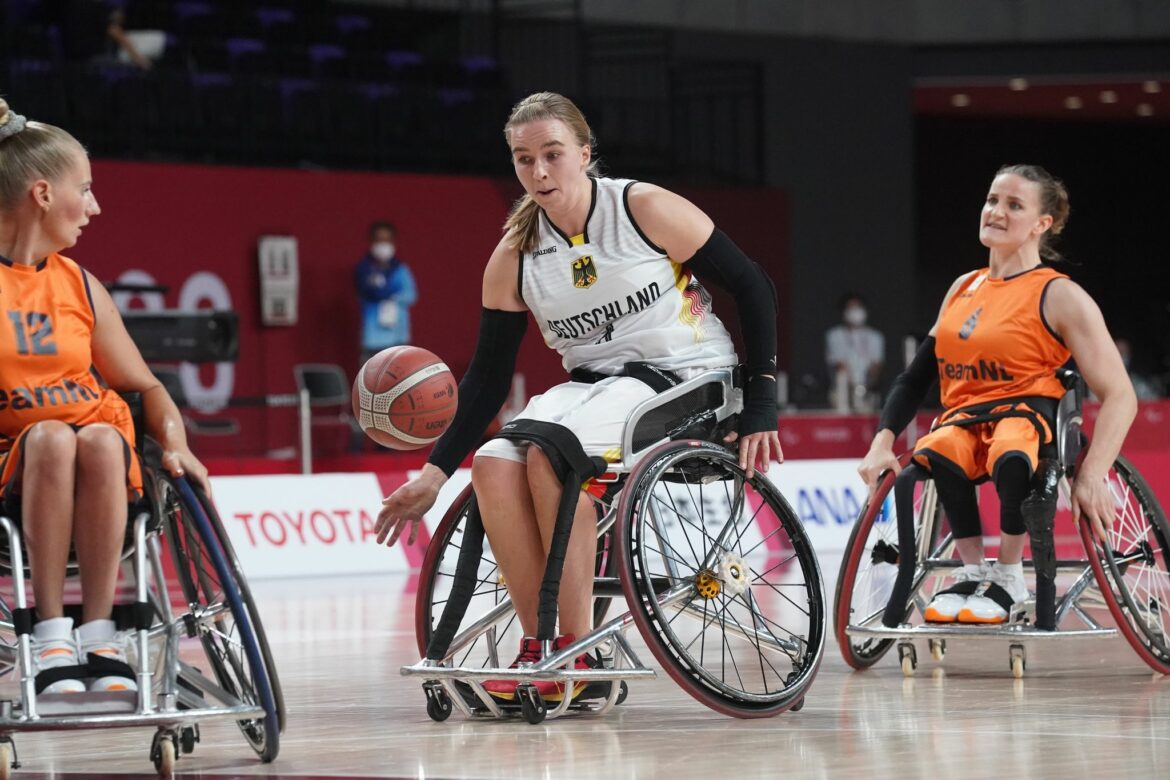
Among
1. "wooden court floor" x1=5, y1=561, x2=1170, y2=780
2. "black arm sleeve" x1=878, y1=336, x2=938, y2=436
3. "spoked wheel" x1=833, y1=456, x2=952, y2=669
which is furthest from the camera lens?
"black arm sleeve" x1=878, y1=336, x2=938, y2=436

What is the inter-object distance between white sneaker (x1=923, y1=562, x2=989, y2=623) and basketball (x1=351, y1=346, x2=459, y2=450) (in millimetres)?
1343

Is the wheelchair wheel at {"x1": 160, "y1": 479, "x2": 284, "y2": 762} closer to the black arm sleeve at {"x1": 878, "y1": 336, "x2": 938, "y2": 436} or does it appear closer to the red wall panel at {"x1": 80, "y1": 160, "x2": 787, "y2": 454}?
the black arm sleeve at {"x1": 878, "y1": 336, "x2": 938, "y2": 436}

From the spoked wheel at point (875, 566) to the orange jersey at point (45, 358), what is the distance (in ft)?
6.72

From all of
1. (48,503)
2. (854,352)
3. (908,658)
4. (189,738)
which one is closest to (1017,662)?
(908,658)

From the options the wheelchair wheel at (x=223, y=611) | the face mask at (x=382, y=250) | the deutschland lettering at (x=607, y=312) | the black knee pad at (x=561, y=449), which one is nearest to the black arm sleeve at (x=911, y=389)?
the deutschland lettering at (x=607, y=312)

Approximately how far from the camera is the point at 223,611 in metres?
3.25

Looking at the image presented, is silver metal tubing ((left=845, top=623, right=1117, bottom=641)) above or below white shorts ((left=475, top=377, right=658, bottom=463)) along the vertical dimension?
below

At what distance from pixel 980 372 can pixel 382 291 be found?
9.42m

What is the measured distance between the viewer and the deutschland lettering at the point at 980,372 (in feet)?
15.5

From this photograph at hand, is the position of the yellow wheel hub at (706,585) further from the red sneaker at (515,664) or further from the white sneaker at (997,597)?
the white sneaker at (997,597)

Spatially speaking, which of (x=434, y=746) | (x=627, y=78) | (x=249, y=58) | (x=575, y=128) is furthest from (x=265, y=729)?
(x=627, y=78)

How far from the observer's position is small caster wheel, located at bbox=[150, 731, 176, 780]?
3131 millimetres

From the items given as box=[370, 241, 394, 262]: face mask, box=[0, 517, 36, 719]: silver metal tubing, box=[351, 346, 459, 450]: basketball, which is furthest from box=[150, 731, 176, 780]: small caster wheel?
box=[370, 241, 394, 262]: face mask

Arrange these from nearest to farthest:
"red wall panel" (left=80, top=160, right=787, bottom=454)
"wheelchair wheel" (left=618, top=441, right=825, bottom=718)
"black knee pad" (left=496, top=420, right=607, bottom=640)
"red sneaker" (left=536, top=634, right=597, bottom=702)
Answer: "wheelchair wheel" (left=618, top=441, right=825, bottom=718) < "black knee pad" (left=496, top=420, right=607, bottom=640) < "red sneaker" (left=536, top=634, right=597, bottom=702) < "red wall panel" (left=80, top=160, right=787, bottom=454)
